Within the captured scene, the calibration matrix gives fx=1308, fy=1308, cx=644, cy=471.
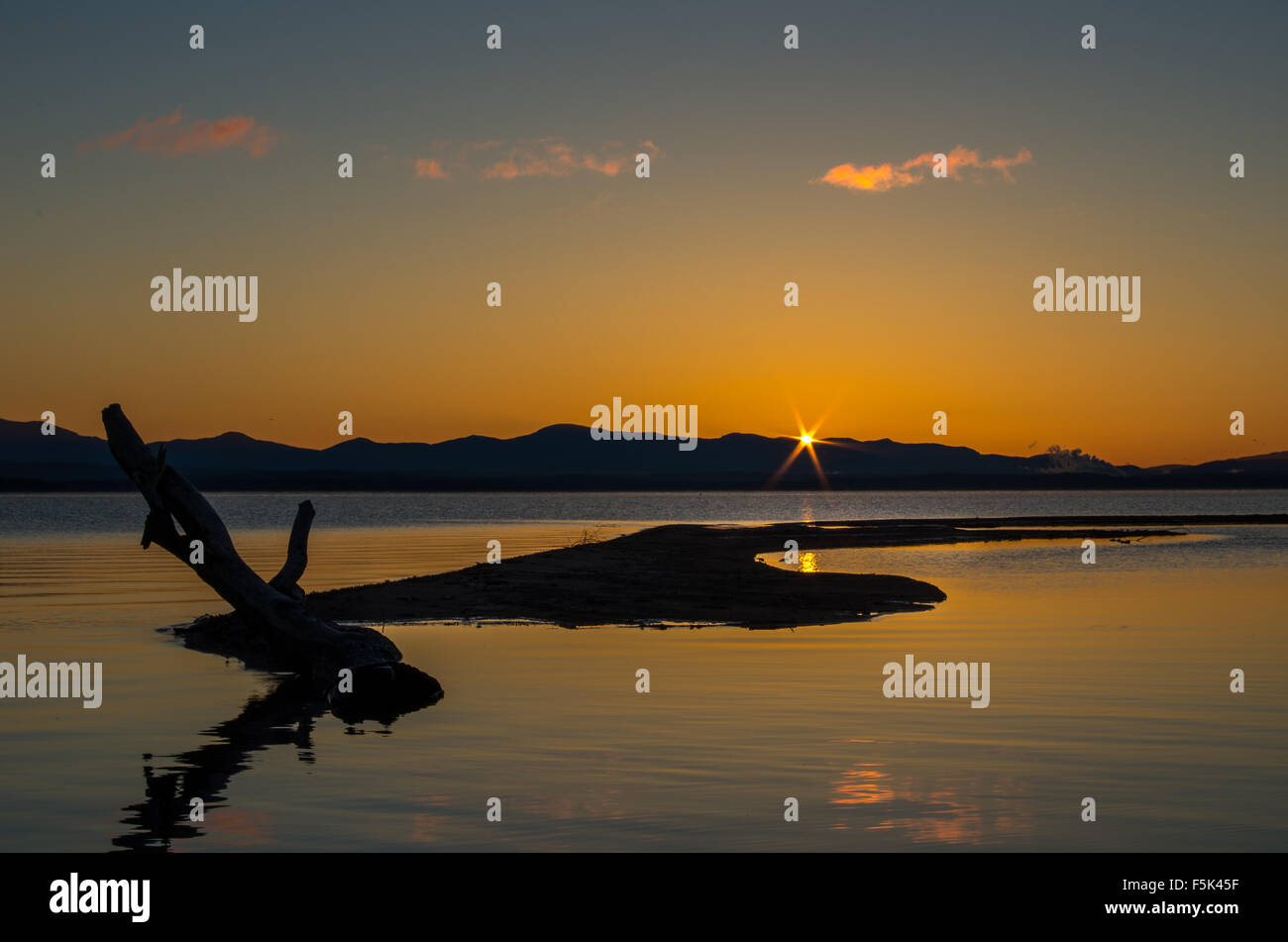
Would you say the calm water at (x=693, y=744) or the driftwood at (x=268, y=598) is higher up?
the driftwood at (x=268, y=598)

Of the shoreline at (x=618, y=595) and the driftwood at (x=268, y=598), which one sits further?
the shoreline at (x=618, y=595)

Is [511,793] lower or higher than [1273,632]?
lower

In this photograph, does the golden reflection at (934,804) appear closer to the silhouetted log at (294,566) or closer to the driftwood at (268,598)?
the driftwood at (268,598)

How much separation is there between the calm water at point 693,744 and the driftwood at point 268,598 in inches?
41.6

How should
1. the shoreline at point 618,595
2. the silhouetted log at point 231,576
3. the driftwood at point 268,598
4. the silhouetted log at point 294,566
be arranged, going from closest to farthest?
the driftwood at point 268,598 → the silhouetted log at point 231,576 → the silhouetted log at point 294,566 → the shoreline at point 618,595

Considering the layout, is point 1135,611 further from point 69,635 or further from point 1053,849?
point 69,635

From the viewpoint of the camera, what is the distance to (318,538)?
82.6 meters

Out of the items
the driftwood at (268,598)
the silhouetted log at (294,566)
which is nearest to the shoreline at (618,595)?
the silhouetted log at (294,566)

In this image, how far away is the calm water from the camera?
13.5 meters

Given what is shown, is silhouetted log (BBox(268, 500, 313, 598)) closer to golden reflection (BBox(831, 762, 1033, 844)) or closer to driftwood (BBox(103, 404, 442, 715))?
driftwood (BBox(103, 404, 442, 715))

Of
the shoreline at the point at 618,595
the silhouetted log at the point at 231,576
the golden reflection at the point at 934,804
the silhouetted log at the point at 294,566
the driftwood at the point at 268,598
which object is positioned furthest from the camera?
the shoreline at the point at 618,595

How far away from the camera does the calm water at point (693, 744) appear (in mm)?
13539

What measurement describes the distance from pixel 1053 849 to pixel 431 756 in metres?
8.05
